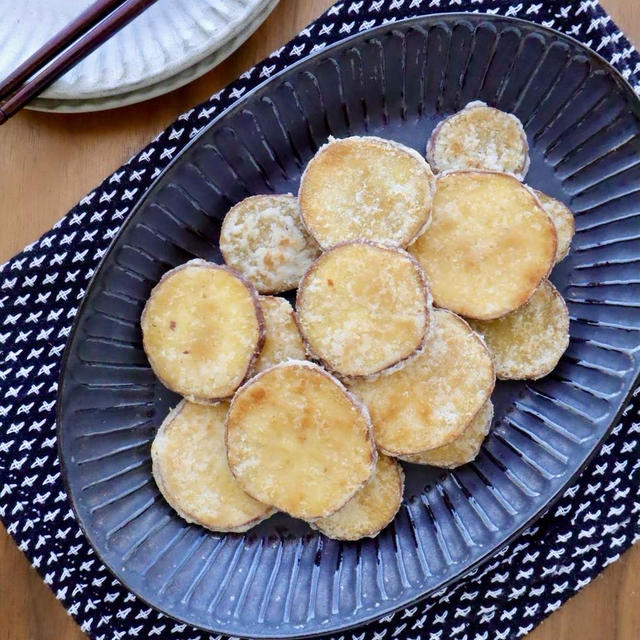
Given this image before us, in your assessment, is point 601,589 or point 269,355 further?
point 601,589

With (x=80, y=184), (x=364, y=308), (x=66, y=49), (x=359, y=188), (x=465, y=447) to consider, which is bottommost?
(x=465, y=447)

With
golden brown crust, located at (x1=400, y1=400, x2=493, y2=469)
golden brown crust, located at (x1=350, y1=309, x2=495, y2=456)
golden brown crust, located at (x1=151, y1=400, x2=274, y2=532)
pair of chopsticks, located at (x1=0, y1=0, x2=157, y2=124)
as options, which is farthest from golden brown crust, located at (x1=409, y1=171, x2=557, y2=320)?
pair of chopsticks, located at (x1=0, y1=0, x2=157, y2=124)

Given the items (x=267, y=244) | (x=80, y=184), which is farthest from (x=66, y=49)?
(x=267, y=244)

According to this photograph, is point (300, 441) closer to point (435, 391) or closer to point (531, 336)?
point (435, 391)

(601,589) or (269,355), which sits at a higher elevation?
(269,355)

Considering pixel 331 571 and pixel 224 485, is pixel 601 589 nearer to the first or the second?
pixel 331 571

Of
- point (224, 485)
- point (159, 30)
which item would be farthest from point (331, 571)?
point (159, 30)

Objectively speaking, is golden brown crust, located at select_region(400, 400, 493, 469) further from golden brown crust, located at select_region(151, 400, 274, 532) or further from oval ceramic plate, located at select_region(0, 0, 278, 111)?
oval ceramic plate, located at select_region(0, 0, 278, 111)
